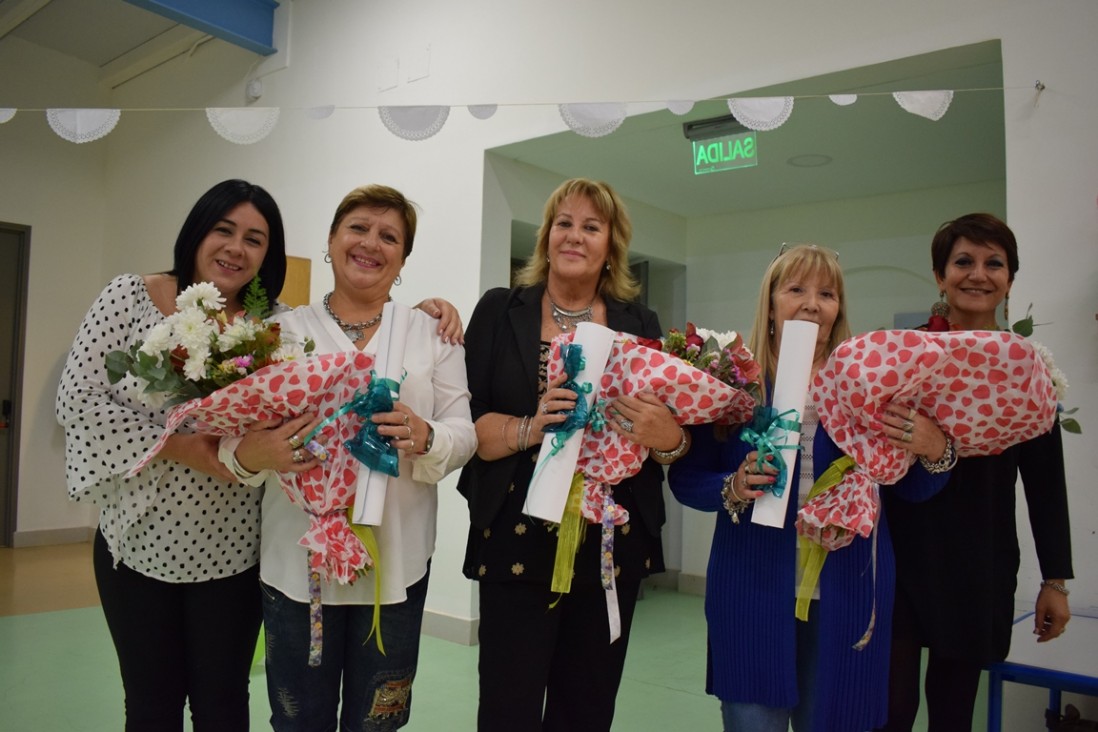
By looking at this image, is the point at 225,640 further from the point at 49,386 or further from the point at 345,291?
the point at 49,386

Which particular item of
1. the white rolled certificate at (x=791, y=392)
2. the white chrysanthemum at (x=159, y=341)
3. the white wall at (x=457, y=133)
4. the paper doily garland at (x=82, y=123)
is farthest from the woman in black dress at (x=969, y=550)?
the paper doily garland at (x=82, y=123)

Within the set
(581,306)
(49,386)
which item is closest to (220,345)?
(581,306)

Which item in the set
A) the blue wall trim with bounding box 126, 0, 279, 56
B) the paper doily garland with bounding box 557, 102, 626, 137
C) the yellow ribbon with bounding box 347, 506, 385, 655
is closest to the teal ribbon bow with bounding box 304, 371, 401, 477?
the yellow ribbon with bounding box 347, 506, 385, 655

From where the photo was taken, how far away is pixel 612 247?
1912 mm

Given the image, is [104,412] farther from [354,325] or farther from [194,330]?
[354,325]

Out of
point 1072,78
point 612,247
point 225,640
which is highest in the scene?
point 1072,78

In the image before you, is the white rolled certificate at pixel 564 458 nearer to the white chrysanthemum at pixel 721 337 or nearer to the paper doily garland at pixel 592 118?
the white chrysanthemum at pixel 721 337

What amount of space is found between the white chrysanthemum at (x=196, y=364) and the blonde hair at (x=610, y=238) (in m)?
0.79

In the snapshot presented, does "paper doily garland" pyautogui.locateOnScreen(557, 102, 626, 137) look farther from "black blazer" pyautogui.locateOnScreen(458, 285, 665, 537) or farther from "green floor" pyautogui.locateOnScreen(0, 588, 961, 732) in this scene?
"green floor" pyautogui.locateOnScreen(0, 588, 961, 732)

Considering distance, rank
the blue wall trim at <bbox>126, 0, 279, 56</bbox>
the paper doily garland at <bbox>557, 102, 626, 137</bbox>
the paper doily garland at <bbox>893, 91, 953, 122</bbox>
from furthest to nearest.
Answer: the blue wall trim at <bbox>126, 0, 279, 56</bbox>
the paper doily garland at <bbox>557, 102, 626, 137</bbox>
the paper doily garland at <bbox>893, 91, 953, 122</bbox>

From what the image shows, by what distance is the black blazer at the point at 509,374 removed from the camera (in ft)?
5.79

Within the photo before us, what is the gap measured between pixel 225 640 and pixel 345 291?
80cm

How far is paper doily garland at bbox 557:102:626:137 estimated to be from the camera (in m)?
2.86

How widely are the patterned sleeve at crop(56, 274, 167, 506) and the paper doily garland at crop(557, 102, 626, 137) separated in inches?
66.3
